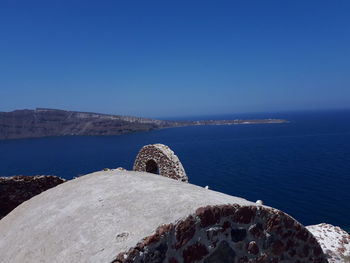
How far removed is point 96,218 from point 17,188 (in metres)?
6.57

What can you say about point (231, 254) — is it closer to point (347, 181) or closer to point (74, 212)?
point (74, 212)

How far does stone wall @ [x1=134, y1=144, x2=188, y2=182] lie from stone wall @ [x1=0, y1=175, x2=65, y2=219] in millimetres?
5726

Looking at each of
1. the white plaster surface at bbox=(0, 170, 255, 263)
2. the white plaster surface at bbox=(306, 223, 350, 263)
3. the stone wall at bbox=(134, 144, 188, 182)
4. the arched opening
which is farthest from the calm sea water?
the white plaster surface at bbox=(0, 170, 255, 263)

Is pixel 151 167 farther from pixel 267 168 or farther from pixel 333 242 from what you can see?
pixel 267 168

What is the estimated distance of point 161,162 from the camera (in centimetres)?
1600

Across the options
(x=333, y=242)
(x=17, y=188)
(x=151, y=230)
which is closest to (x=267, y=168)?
(x=333, y=242)

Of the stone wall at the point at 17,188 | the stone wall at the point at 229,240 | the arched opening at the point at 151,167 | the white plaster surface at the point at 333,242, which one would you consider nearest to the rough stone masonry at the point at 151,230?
the stone wall at the point at 229,240

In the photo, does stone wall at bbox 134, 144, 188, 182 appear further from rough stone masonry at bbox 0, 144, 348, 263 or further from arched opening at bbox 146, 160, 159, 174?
rough stone masonry at bbox 0, 144, 348, 263

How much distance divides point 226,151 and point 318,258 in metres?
106

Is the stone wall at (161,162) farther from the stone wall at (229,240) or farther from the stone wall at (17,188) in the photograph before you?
the stone wall at (229,240)

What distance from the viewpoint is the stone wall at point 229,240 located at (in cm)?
429

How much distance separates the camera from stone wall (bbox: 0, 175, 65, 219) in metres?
10.4

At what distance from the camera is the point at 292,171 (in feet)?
248

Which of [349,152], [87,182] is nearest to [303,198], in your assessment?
[349,152]
